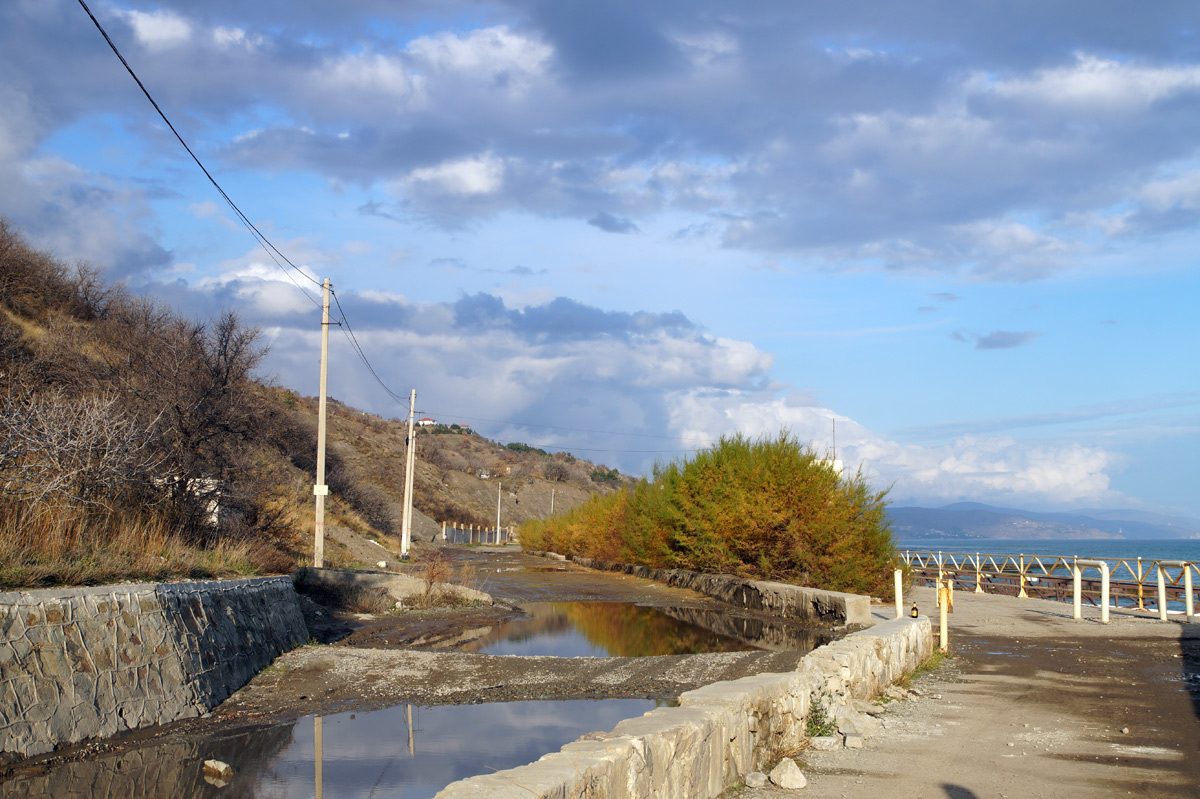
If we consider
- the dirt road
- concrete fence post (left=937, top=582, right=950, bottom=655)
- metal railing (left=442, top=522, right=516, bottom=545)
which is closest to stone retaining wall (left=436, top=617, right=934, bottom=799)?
the dirt road

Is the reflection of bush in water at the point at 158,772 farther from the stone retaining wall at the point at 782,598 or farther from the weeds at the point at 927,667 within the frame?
the stone retaining wall at the point at 782,598

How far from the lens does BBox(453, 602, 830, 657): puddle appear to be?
14.3m

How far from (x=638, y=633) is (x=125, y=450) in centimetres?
965

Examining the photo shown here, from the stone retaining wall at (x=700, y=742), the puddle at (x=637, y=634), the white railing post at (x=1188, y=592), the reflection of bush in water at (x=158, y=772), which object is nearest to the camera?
the stone retaining wall at (x=700, y=742)

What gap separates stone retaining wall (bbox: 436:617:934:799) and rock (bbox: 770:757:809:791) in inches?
8.7

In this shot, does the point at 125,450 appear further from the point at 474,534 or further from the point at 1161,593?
the point at 474,534

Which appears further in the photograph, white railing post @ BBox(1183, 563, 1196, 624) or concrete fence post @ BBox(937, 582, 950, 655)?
white railing post @ BBox(1183, 563, 1196, 624)

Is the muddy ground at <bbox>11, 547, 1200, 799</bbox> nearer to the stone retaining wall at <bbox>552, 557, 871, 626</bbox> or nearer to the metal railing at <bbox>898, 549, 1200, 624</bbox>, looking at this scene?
the metal railing at <bbox>898, 549, 1200, 624</bbox>

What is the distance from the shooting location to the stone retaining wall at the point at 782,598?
51.5 ft

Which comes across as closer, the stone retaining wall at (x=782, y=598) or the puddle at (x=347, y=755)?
the puddle at (x=347, y=755)

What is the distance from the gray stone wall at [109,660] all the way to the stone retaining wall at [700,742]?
16.5ft

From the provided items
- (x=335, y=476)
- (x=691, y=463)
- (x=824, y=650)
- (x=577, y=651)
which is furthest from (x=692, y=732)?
(x=335, y=476)

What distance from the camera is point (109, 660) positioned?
7.84 metres

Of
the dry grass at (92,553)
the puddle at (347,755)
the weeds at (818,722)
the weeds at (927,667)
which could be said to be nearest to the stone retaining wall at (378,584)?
the dry grass at (92,553)
